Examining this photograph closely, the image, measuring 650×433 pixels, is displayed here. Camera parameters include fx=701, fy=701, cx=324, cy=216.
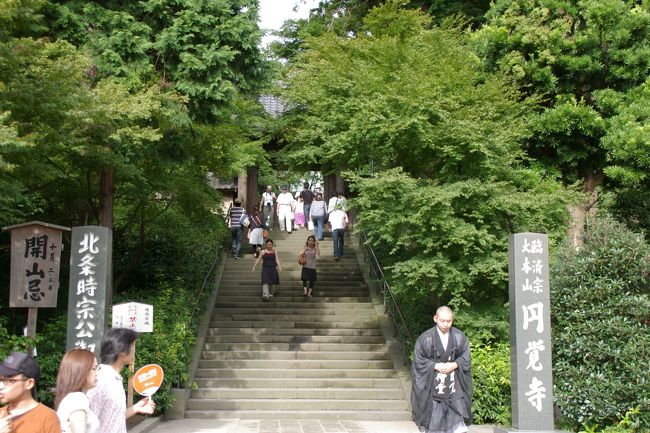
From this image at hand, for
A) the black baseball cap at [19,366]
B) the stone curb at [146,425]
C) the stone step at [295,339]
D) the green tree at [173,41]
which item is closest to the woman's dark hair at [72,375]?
the black baseball cap at [19,366]

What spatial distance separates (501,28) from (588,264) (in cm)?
652

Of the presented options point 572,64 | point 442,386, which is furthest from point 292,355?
point 572,64

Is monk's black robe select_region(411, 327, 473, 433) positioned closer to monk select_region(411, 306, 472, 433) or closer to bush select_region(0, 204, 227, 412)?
monk select_region(411, 306, 472, 433)

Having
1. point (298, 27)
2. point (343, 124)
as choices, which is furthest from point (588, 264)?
point (298, 27)

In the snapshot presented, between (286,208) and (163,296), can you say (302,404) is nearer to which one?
(163,296)

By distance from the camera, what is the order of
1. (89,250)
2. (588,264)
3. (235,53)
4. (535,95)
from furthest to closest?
(535,95) < (235,53) < (588,264) < (89,250)

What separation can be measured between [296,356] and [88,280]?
598 centimetres

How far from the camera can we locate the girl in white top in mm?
3928

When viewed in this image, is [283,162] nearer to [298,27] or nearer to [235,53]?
[298,27]

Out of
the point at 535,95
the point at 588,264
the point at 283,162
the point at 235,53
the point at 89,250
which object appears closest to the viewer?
the point at 89,250

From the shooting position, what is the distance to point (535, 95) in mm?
15031

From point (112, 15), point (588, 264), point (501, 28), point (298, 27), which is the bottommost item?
point (588, 264)

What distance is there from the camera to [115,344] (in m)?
A: 4.51

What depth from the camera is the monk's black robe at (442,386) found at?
Result: 7371mm
